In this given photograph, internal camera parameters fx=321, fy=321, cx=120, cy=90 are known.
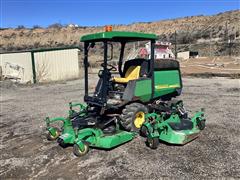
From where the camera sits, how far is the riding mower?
6.37m

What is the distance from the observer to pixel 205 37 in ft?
165

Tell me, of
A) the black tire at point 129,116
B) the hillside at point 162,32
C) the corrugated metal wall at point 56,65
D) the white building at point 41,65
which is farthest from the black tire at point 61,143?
the hillside at point 162,32

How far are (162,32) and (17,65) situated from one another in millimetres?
46138

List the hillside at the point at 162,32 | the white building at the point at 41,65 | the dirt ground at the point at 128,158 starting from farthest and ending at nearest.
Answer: the hillside at the point at 162,32 < the white building at the point at 41,65 < the dirt ground at the point at 128,158

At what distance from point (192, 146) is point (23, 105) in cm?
823

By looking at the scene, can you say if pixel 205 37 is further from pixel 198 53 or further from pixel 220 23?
pixel 198 53

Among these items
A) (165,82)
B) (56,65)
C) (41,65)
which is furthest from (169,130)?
(56,65)

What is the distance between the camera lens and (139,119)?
7168 millimetres

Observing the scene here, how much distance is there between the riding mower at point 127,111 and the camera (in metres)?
6.37

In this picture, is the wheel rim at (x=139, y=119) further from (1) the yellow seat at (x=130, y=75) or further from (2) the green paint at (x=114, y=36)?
(2) the green paint at (x=114, y=36)

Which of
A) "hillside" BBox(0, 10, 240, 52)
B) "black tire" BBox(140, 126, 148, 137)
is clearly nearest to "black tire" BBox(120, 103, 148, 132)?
"black tire" BBox(140, 126, 148, 137)

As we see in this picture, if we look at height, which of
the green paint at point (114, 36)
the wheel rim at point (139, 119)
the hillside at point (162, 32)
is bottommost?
the wheel rim at point (139, 119)

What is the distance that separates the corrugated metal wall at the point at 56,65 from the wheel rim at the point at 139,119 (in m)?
15.9

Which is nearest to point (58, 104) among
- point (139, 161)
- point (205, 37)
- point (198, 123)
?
point (198, 123)
